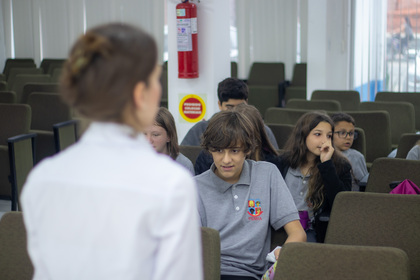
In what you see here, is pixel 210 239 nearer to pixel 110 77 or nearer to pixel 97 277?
pixel 97 277

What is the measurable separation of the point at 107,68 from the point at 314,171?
226cm

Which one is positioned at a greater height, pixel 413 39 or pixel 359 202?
pixel 413 39

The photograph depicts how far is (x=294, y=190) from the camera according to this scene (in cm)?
316

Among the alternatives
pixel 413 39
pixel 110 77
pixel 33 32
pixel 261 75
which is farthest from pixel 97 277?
pixel 33 32

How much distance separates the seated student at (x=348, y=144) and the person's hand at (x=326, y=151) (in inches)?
26.6

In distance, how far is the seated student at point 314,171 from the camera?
9.86 feet

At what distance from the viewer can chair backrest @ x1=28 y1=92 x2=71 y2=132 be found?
6074 millimetres

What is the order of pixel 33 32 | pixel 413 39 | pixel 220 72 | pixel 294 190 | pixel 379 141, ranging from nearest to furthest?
pixel 294 190, pixel 379 141, pixel 220 72, pixel 413 39, pixel 33 32

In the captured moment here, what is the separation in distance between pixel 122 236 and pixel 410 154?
313 cm

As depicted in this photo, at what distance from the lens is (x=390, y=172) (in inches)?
128

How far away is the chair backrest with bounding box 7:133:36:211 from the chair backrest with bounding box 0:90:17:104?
143 centimetres

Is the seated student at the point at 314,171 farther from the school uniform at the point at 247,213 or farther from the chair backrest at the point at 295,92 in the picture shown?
the chair backrest at the point at 295,92

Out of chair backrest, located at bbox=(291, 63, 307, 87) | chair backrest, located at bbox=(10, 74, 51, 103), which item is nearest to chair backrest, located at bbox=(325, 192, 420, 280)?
chair backrest, located at bbox=(10, 74, 51, 103)

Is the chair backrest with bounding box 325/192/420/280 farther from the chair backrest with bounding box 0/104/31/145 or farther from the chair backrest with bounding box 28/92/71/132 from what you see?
the chair backrest with bounding box 28/92/71/132
